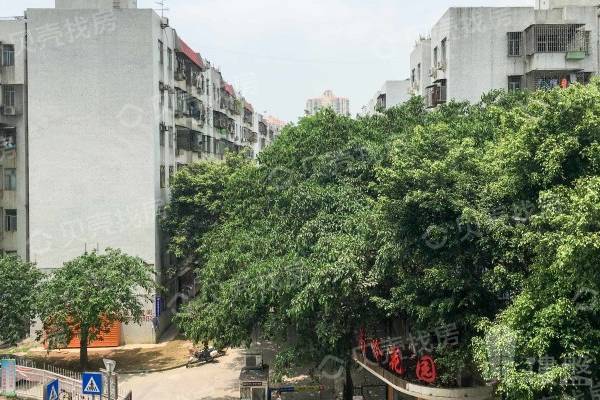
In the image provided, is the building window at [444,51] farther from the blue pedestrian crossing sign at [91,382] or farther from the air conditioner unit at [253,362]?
the blue pedestrian crossing sign at [91,382]

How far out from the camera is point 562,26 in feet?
75.3

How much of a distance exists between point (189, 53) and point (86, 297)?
14.2 m

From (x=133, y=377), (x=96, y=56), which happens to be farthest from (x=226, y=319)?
(x=96, y=56)

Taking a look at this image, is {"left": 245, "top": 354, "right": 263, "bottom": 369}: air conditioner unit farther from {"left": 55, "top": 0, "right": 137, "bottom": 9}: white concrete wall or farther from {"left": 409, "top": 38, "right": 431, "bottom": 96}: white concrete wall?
{"left": 409, "top": 38, "right": 431, "bottom": 96}: white concrete wall

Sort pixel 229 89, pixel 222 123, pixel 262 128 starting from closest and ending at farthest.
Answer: pixel 222 123 → pixel 229 89 → pixel 262 128

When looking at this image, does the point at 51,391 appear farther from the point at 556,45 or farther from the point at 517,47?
the point at 556,45

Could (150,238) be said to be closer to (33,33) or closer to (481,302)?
(33,33)

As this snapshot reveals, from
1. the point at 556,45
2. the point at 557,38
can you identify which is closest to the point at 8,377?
the point at 556,45

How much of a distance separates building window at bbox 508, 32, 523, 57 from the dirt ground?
1728cm

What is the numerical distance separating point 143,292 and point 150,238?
7.13 feet

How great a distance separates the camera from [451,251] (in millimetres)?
10922

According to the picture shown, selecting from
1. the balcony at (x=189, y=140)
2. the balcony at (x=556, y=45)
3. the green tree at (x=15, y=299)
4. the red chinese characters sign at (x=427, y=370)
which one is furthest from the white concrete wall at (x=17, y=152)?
the balcony at (x=556, y=45)

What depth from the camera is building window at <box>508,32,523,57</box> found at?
23500mm

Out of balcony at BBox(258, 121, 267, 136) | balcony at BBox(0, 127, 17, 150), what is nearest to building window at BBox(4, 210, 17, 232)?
balcony at BBox(0, 127, 17, 150)
